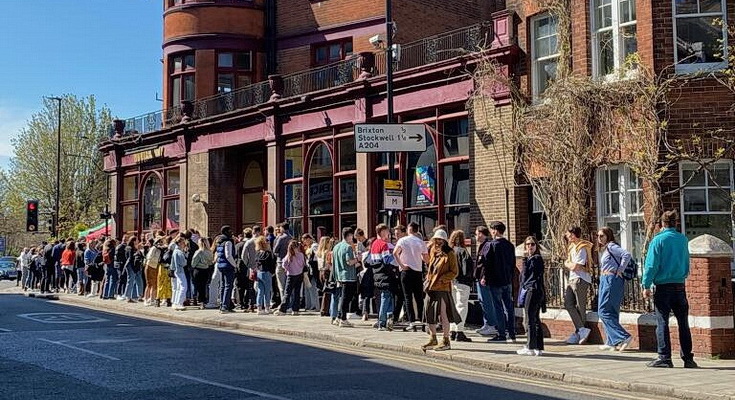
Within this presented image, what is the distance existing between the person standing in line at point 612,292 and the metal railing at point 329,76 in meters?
7.26

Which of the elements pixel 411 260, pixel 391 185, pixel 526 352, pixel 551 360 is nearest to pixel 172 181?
pixel 391 185

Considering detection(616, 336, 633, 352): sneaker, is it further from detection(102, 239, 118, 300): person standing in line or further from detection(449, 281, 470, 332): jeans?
detection(102, 239, 118, 300): person standing in line

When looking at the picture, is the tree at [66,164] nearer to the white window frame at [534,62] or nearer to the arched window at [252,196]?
the arched window at [252,196]

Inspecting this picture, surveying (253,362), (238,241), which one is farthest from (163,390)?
(238,241)

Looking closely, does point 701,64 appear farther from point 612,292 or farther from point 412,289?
point 412,289

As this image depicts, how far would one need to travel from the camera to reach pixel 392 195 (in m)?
15.6

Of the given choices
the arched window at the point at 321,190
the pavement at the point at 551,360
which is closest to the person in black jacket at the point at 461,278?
the pavement at the point at 551,360

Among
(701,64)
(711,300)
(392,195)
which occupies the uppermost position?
(701,64)

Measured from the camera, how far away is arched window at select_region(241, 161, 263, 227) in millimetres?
26734

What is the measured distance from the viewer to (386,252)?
14.1 metres

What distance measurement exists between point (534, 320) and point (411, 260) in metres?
2.69

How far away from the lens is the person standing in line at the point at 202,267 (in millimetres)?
18594

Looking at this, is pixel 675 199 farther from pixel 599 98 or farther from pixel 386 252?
pixel 386 252

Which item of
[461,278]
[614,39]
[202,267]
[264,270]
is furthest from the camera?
[202,267]
